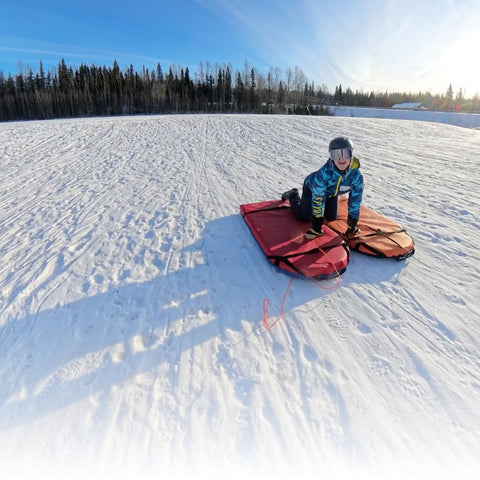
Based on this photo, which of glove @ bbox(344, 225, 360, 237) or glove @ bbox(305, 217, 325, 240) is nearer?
glove @ bbox(305, 217, 325, 240)

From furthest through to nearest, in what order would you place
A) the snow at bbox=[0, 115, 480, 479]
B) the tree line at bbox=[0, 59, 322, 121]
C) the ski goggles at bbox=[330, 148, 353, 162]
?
the tree line at bbox=[0, 59, 322, 121] → the ski goggles at bbox=[330, 148, 353, 162] → the snow at bbox=[0, 115, 480, 479]

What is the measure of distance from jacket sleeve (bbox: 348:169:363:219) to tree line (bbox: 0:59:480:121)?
152 ft

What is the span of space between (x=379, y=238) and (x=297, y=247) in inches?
44.5

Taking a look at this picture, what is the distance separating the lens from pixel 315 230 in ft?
11.2

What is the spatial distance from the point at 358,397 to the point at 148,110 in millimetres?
50843

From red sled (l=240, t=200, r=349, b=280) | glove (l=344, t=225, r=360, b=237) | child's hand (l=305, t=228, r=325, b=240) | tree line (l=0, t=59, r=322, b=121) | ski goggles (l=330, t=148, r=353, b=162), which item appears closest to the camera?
red sled (l=240, t=200, r=349, b=280)

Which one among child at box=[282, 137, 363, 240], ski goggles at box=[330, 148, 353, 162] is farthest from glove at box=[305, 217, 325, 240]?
ski goggles at box=[330, 148, 353, 162]

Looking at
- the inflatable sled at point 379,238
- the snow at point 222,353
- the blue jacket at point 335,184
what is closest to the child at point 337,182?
the blue jacket at point 335,184

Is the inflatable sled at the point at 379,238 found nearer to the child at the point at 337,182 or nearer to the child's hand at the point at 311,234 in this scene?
the child at the point at 337,182

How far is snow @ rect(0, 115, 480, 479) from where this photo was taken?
1599 mm

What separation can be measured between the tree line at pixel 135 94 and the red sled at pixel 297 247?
151 feet

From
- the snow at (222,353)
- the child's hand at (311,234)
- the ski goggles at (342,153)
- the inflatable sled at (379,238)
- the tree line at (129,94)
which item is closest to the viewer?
Result: the snow at (222,353)

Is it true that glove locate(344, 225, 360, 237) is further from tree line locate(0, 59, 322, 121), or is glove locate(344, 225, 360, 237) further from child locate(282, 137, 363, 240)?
tree line locate(0, 59, 322, 121)

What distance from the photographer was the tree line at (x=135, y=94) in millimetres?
42875
